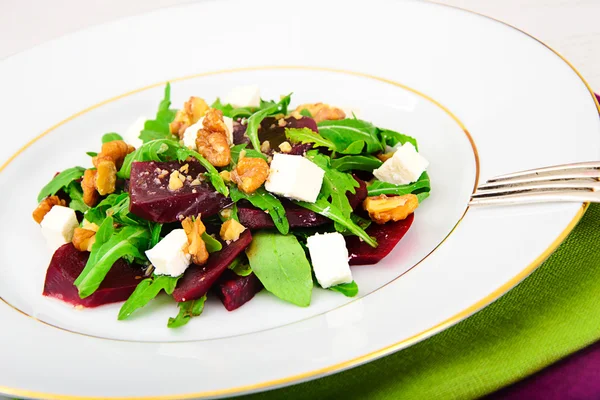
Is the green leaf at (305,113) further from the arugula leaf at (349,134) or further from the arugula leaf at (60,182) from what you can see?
the arugula leaf at (60,182)

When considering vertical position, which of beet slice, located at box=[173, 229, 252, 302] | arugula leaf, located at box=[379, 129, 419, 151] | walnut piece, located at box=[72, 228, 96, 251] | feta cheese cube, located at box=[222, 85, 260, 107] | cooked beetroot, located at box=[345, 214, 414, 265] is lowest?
cooked beetroot, located at box=[345, 214, 414, 265]

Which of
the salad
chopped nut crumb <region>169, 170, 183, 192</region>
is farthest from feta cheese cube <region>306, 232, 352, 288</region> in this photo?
chopped nut crumb <region>169, 170, 183, 192</region>

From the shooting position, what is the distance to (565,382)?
2.17m

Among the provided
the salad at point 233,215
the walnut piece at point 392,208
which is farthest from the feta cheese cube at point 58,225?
the walnut piece at point 392,208

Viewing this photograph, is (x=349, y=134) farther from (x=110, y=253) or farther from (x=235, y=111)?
(x=110, y=253)

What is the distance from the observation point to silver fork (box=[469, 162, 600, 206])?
2.32 m

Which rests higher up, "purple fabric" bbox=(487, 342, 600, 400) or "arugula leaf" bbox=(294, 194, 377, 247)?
"arugula leaf" bbox=(294, 194, 377, 247)

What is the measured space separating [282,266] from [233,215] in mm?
321

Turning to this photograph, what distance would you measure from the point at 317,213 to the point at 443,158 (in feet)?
2.75

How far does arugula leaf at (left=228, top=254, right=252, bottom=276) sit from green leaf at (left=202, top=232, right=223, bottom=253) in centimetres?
9

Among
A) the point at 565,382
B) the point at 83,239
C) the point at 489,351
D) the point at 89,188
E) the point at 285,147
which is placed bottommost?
the point at 565,382

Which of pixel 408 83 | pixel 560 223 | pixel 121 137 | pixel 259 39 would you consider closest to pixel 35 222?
pixel 121 137

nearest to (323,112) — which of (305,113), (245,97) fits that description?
(305,113)

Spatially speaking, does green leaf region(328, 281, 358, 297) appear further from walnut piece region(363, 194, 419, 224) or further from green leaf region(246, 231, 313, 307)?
walnut piece region(363, 194, 419, 224)
